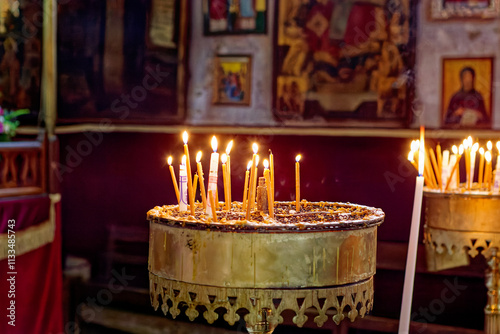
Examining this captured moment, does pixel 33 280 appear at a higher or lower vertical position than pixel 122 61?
lower

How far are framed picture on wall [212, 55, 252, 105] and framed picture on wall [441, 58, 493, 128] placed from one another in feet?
5.25

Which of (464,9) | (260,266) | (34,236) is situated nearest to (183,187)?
(260,266)

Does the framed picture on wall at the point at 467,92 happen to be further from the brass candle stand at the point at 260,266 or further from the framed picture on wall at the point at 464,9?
the brass candle stand at the point at 260,266

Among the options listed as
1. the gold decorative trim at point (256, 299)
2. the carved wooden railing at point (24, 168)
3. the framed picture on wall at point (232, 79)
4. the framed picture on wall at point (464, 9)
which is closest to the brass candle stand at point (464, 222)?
the gold decorative trim at point (256, 299)

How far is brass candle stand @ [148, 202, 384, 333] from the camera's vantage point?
1.81m

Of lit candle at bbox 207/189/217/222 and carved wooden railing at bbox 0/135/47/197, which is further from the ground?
lit candle at bbox 207/189/217/222

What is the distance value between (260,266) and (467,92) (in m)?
3.69

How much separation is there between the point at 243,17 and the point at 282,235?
13.3 ft

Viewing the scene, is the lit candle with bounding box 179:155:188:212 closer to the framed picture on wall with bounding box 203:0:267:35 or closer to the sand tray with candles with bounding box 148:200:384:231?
the sand tray with candles with bounding box 148:200:384:231

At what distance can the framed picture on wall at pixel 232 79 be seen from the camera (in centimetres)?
562

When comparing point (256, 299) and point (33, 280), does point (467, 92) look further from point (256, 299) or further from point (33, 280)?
point (256, 299)

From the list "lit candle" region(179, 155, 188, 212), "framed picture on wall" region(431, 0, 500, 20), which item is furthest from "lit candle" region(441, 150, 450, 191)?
"lit candle" region(179, 155, 188, 212)

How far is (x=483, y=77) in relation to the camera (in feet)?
16.3

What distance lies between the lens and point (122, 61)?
5.86 m
